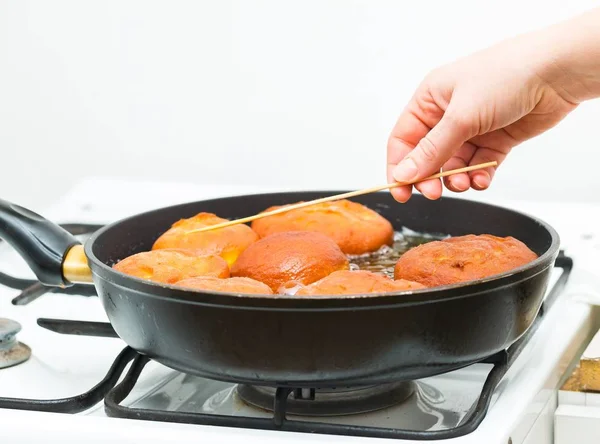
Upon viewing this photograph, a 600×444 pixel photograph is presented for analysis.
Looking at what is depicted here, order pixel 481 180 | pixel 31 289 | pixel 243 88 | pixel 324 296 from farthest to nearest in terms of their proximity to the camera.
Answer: pixel 243 88
pixel 31 289
pixel 481 180
pixel 324 296

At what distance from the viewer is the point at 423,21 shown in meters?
2.63

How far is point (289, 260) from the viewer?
1068mm

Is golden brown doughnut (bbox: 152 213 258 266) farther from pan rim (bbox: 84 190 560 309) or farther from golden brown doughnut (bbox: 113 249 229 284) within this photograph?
pan rim (bbox: 84 190 560 309)

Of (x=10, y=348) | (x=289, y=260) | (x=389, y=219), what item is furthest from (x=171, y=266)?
(x=389, y=219)

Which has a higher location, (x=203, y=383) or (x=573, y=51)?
(x=573, y=51)

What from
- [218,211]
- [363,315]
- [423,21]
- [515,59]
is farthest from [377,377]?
[423,21]

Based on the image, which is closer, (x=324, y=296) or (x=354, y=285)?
(x=324, y=296)

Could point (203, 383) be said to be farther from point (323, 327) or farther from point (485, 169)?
point (485, 169)

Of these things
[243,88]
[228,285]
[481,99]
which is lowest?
[243,88]

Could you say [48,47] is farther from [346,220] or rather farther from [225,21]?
[346,220]

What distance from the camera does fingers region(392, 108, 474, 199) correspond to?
110 cm

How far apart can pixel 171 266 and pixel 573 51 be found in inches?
21.3

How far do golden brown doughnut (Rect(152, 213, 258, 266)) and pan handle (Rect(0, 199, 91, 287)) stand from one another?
6.3 inches

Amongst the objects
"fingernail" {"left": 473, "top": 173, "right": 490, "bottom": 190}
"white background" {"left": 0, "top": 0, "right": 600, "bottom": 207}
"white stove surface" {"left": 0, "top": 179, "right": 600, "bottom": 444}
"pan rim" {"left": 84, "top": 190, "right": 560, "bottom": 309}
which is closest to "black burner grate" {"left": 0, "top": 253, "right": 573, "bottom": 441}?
"white stove surface" {"left": 0, "top": 179, "right": 600, "bottom": 444}
